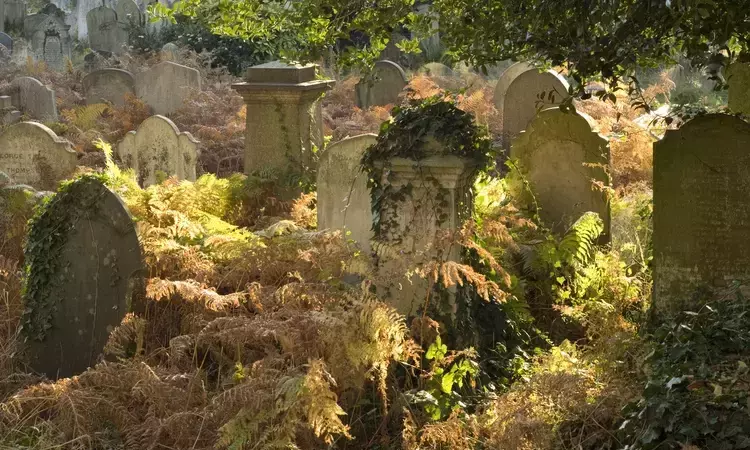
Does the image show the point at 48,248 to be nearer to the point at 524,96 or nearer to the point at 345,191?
the point at 345,191

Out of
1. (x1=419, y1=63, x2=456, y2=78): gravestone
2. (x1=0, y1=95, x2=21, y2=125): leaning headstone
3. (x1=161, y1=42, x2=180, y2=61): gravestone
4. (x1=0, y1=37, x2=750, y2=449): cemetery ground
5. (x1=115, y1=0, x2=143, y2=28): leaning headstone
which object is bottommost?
(x1=0, y1=37, x2=750, y2=449): cemetery ground

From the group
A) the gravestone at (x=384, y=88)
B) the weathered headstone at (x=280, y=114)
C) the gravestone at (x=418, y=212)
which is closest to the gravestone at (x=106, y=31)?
the gravestone at (x=384, y=88)

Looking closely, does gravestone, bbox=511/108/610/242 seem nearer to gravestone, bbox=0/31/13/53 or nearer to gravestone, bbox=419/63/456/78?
gravestone, bbox=419/63/456/78

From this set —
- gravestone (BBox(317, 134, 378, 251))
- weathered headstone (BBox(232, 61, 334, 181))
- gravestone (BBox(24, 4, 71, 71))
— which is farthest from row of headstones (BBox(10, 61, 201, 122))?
gravestone (BBox(317, 134, 378, 251))

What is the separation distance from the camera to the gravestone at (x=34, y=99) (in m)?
15.3

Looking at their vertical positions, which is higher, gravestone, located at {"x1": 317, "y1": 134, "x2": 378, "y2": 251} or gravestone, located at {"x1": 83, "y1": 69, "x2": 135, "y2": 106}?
gravestone, located at {"x1": 83, "y1": 69, "x2": 135, "y2": 106}

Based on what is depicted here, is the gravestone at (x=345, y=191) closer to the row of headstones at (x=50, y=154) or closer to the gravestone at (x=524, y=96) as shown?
the row of headstones at (x=50, y=154)

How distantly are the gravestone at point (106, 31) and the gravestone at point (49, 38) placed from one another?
89cm

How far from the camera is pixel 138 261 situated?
5.81 m

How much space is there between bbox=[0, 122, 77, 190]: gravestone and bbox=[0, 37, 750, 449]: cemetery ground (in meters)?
1.99

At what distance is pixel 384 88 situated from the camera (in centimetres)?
1609

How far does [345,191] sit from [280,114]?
1930mm

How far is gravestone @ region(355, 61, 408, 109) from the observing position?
15867 mm

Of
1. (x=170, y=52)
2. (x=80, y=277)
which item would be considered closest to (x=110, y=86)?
(x=170, y=52)
